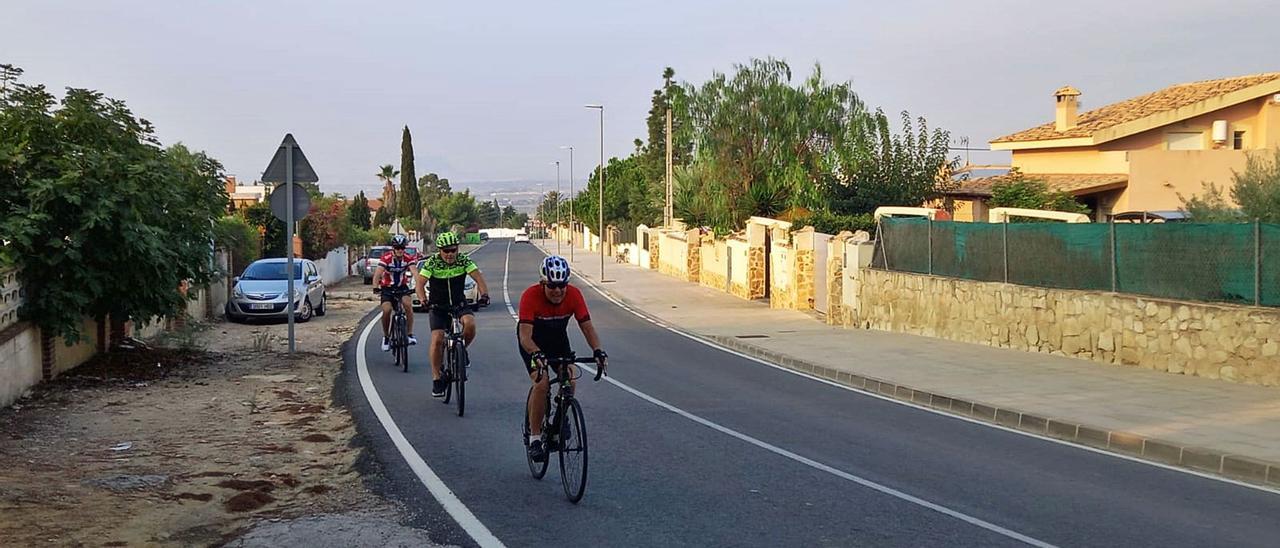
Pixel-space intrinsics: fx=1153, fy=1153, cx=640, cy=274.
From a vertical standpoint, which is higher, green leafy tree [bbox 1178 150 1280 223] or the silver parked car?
green leafy tree [bbox 1178 150 1280 223]

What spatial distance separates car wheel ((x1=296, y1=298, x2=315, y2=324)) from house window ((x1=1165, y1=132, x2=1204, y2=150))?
27.1 meters

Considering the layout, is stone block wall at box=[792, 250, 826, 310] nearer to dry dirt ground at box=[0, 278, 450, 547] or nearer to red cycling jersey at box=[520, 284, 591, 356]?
dry dirt ground at box=[0, 278, 450, 547]

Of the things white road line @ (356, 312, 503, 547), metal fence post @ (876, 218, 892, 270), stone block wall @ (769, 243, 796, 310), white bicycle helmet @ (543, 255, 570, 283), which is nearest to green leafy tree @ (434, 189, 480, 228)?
stone block wall @ (769, 243, 796, 310)

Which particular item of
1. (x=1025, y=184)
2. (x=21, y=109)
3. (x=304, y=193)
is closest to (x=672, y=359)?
(x=304, y=193)

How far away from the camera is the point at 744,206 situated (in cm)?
4269

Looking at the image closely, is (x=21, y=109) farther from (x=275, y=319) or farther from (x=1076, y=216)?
(x=1076, y=216)

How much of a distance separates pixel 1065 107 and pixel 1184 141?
4.72 meters

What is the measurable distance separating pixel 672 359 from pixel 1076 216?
1100 cm

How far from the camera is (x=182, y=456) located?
9.72m

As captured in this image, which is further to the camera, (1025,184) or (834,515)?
(1025,184)

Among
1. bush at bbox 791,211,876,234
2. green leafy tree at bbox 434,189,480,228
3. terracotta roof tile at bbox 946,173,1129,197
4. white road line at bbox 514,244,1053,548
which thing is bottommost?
white road line at bbox 514,244,1053,548

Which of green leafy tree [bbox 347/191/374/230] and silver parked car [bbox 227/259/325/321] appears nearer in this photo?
silver parked car [bbox 227/259/325/321]

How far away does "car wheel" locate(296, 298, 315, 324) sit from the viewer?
1000 inches

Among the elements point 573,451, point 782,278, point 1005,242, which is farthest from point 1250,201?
point 573,451
